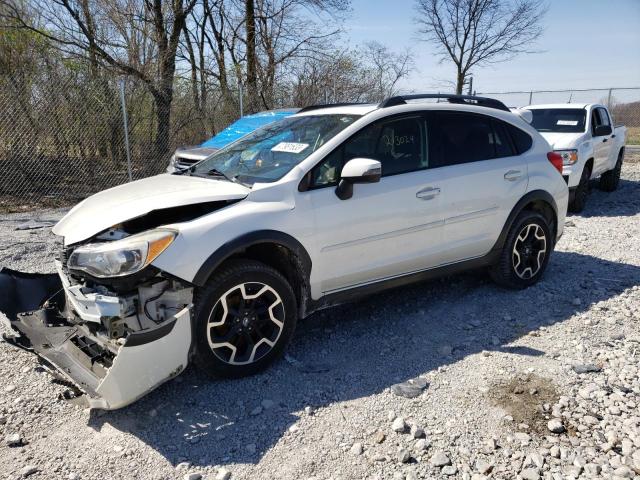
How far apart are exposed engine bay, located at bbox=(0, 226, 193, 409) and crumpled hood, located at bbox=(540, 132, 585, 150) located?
7.60m

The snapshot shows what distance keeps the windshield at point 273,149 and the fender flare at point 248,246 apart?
1.48 ft

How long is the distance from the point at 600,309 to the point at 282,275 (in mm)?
2949

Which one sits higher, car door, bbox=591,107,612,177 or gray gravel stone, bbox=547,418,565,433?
car door, bbox=591,107,612,177

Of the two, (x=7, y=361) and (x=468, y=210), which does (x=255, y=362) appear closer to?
(x=7, y=361)

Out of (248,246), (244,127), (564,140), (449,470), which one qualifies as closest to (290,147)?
(248,246)

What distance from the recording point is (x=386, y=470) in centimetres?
262

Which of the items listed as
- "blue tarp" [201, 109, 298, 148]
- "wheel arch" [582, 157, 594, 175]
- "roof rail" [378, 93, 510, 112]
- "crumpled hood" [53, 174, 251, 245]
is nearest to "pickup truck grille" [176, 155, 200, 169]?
"blue tarp" [201, 109, 298, 148]

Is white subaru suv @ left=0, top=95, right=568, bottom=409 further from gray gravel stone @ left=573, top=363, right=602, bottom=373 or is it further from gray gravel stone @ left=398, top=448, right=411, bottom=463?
gray gravel stone @ left=573, top=363, right=602, bottom=373

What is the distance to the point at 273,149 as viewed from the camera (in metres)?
4.09

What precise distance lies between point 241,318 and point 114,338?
0.76m

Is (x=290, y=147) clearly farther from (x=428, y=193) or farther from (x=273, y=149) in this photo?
(x=428, y=193)

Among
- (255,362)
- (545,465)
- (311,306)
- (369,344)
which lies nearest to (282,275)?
(311,306)

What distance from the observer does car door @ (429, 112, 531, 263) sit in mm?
4309

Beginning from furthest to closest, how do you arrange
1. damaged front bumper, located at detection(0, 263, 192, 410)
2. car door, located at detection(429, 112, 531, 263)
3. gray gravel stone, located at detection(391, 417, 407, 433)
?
car door, located at detection(429, 112, 531, 263) < gray gravel stone, located at detection(391, 417, 407, 433) < damaged front bumper, located at detection(0, 263, 192, 410)
